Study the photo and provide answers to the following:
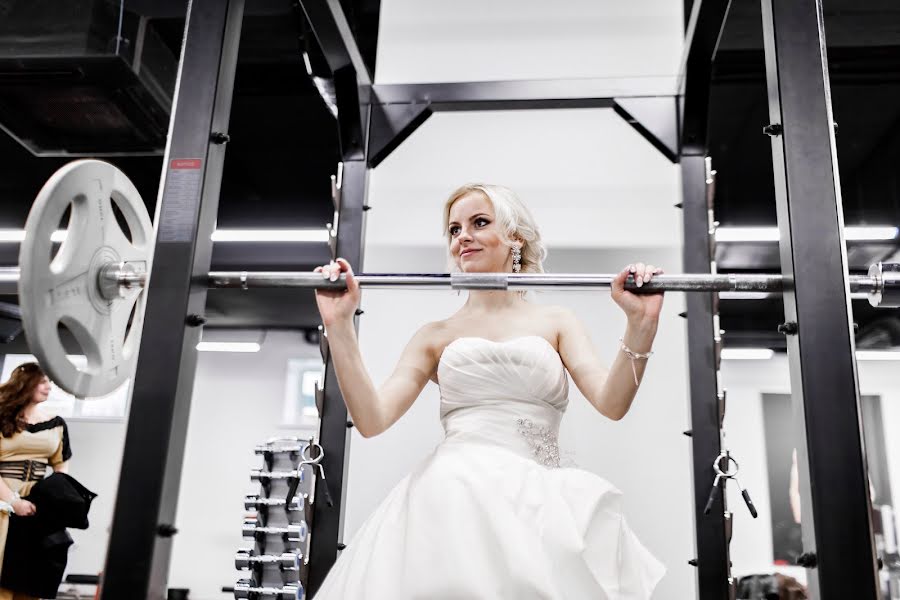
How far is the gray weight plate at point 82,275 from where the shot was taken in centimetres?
137

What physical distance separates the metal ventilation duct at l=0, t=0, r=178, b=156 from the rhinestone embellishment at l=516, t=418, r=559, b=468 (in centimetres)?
286

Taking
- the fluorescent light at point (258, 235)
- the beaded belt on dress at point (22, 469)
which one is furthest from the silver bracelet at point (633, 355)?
the fluorescent light at point (258, 235)

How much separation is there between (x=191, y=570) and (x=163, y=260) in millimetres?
10924

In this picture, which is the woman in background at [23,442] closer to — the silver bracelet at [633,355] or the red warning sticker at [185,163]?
the red warning sticker at [185,163]

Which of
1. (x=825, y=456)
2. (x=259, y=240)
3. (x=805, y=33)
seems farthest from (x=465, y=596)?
(x=259, y=240)

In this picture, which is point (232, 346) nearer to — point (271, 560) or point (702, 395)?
point (271, 560)

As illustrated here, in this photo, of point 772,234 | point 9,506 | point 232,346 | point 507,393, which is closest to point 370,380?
point 507,393

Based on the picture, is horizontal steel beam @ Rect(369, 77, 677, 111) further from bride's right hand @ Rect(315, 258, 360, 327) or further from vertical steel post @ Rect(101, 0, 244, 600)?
bride's right hand @ Rect(315, 258, 360, 327)

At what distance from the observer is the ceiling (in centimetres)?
380

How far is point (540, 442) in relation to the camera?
78.5 inches

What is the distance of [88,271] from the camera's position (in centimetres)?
160

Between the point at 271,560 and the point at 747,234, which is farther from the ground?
the point at 747,234

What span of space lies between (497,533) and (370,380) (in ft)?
1.96

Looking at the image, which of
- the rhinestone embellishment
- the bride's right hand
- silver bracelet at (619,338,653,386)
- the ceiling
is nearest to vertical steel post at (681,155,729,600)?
the rhinestone embellishment
